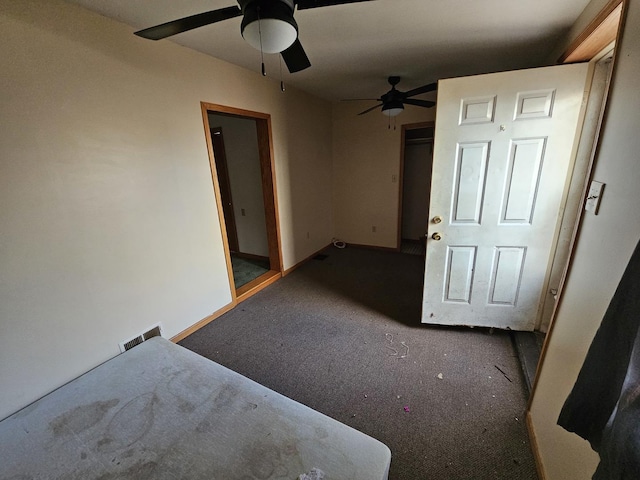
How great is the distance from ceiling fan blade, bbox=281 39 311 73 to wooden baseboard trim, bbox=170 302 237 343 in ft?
7.41

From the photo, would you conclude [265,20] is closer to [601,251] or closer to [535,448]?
[601,251]

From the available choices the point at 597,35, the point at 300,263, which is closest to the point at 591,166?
the point at 597,35

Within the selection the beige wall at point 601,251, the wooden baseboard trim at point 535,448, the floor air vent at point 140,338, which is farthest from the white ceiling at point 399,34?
the wooden baseboard trim at point 535,448

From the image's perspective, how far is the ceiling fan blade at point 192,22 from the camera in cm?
115

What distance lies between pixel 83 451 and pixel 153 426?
0.87ft

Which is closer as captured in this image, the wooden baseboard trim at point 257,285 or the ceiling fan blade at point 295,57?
the ceiling fan blade at point 295,57

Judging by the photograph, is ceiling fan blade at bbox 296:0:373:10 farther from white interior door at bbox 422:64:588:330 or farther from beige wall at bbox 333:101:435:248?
beige wall at bbox 333:101:435:248

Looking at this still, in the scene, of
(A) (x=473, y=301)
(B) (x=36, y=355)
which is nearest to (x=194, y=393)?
(B) (x=36, y=355)

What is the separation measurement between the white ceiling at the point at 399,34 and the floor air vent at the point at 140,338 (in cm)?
217

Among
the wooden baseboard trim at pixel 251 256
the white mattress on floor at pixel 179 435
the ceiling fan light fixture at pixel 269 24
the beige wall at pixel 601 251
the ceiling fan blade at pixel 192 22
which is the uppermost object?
the ceiling fan blade at pixel 192 22

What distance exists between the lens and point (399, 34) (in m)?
1.95

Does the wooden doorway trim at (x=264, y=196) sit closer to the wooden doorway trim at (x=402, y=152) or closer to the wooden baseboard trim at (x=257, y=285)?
the wooden baseboard trim at (x=257, y=285)

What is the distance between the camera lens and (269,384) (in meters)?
1.82

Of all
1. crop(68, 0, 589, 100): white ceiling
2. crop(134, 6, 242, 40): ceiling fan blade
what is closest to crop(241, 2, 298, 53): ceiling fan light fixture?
crop(134, 6, 242, 40): ceiling fan blade
